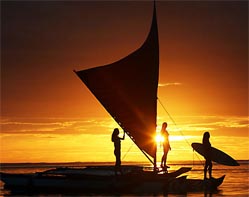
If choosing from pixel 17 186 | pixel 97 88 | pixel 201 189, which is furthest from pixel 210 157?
pixel 17 186

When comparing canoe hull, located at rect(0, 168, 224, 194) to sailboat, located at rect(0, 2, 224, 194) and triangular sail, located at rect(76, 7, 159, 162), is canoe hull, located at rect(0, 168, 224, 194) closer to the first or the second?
sailboat, located at rect(0, 2, 224, 194)

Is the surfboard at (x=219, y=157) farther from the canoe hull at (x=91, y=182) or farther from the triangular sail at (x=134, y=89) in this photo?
the triangular sail at (x=134, y=89)

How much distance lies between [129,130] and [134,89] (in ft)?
6.41

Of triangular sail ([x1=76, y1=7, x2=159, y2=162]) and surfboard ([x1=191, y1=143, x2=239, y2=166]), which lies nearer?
triangular sail ([x1=76, y1=7, x2=159, y2=162])

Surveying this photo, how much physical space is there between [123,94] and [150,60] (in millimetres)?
1977

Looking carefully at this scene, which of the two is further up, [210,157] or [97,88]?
[97,88]

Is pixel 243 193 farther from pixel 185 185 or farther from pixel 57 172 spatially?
pixel 57 172

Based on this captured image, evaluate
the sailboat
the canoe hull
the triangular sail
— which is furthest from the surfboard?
the triangular sail

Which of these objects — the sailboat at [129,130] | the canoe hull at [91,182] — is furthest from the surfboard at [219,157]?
the canoe hull at [91,182]

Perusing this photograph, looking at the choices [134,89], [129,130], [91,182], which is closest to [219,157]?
[129,130]

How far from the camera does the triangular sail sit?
2806 cm

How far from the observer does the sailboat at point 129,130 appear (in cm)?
2672

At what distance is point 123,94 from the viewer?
1128 inches

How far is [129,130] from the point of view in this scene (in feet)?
92.0
